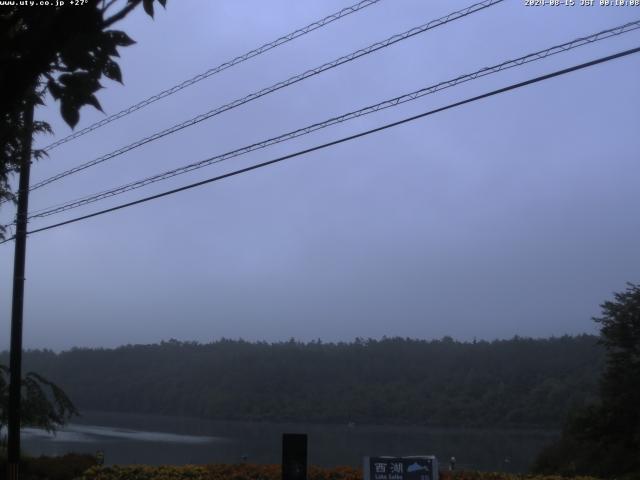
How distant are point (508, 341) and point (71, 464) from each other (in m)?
31.6

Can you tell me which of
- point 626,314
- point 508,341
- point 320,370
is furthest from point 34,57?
point 508,341

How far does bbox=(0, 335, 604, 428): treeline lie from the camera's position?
32.3 meters

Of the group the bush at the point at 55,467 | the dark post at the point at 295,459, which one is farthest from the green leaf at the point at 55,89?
the bush at the point at 55,467

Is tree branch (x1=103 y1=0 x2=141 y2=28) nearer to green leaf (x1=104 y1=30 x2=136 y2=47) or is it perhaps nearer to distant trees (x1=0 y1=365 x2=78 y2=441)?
green leaf (x1=104 y1=30 x2=136 y2=47)

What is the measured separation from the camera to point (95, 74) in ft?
14.0

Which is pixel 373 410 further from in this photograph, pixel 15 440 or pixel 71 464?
pixel 15 440

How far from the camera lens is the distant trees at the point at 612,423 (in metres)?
19.3

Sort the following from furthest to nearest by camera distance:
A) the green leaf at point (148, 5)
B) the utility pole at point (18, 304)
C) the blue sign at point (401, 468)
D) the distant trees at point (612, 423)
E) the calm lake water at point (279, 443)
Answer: the calm lake water at point (279, 443), the distant trees at point (612, 423), the utility pole at point (18, 304), the blue sign at point (401, 468), the green leaf at point (148, 5)

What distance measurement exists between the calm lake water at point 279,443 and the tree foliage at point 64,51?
56.5 ft

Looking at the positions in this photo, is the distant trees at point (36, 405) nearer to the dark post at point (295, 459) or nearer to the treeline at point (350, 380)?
the dark post at point (295, 459)

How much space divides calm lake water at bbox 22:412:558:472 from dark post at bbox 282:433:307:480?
8541 mm

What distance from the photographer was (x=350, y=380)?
4141 centimetres

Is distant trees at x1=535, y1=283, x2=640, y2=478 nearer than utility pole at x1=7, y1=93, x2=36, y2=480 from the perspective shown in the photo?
No

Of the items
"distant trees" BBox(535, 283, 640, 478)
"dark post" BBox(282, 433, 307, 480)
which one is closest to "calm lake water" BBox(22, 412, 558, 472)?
"distant trees" BBox(535, 283, 640, 478)
